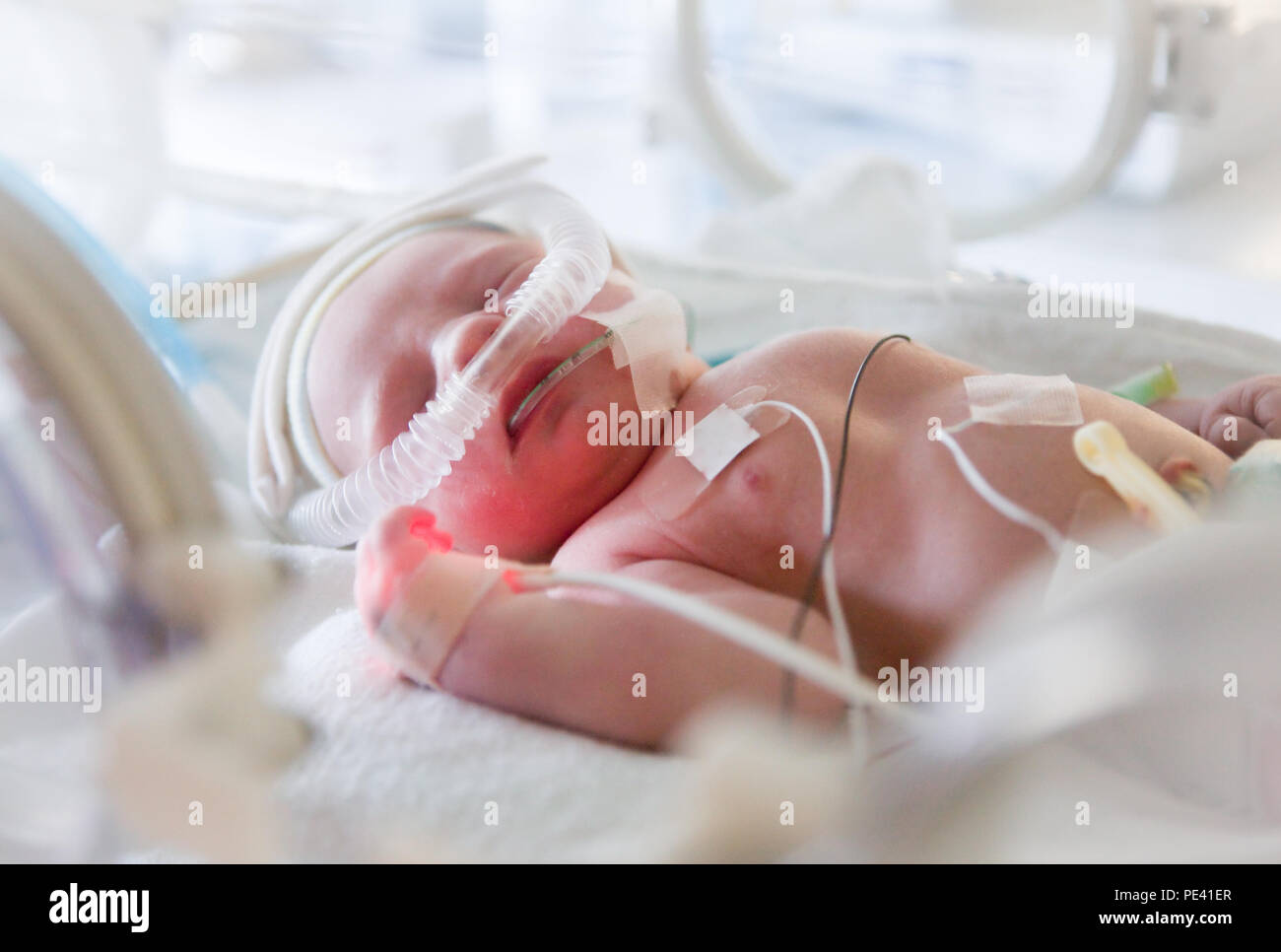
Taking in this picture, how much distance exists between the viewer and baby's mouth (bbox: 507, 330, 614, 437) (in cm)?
99

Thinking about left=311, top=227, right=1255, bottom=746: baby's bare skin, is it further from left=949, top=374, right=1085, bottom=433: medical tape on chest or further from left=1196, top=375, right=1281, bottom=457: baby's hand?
left=1196, top=375, right=1281, bottom=457: baby's hand

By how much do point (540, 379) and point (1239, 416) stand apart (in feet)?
2.27

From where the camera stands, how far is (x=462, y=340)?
37.9 inches

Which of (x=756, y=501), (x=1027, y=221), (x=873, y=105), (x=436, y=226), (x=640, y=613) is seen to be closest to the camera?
(x=640, y=613)

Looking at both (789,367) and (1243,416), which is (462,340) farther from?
(1243,416)

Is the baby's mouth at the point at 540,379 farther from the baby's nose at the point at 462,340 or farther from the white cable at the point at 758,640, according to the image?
the white cable at the point at 758,640

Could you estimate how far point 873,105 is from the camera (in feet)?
9.66

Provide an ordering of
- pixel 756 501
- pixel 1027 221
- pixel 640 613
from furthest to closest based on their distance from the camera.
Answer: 1. pixel 1027 221
2. pixel 756 501
3. pixel 640 613

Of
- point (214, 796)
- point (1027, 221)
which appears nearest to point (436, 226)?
point (214, 796)

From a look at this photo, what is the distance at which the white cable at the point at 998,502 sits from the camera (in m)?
0.80

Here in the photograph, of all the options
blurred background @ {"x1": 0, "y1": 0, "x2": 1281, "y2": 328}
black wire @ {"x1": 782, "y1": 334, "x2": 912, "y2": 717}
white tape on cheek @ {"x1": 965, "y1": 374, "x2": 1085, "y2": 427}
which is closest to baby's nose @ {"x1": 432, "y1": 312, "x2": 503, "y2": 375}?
black wire @ {"x1": 782, "y1": 334, "x2": 912, "y2": 717}

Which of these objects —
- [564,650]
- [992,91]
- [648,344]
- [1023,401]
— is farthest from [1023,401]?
[992,91]
